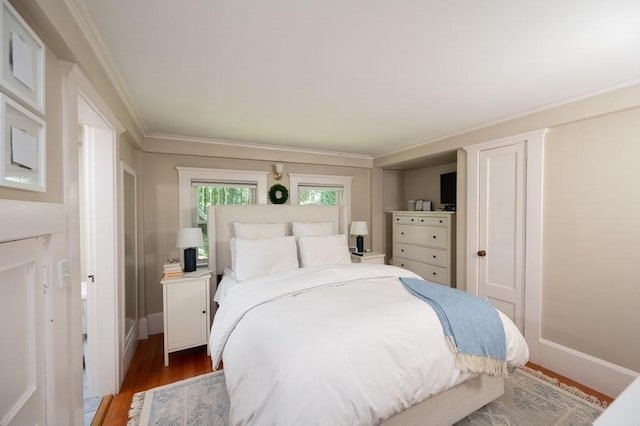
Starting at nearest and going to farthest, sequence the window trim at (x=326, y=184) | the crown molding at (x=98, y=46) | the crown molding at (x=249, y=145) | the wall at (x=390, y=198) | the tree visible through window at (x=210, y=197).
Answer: the crown molding at (x=98, y=46), the crown molding at (x=249, y=145), the tree visible through window at (x=210, y=197), the window trim at (x=326, y=184), the wall at (x=390, y=198)

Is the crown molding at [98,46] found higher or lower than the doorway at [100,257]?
higher

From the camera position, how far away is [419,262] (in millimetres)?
4121

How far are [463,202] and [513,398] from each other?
1.89 m

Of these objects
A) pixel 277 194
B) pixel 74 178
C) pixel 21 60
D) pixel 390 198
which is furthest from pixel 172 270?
pixel 390 198

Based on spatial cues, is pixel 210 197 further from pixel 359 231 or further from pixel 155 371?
pixel 359 231

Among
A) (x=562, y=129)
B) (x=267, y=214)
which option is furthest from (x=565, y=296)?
(x=267, y=214)

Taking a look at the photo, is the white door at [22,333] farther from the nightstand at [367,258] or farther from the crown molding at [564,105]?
the crown molding at [564,105]

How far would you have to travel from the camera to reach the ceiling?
1.28 m

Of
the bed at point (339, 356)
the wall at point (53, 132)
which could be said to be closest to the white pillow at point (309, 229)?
the bed at point (339, 356)

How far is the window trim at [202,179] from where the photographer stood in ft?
11.2

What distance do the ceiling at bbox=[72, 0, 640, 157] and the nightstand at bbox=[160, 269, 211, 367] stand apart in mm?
1582

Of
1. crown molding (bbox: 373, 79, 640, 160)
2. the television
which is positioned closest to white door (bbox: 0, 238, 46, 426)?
crown molding (bbox: 373, 79, 640, 160)

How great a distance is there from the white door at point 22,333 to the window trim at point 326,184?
309 centimetres

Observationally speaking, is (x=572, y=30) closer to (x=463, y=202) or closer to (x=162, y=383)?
(x=463, y=202)
